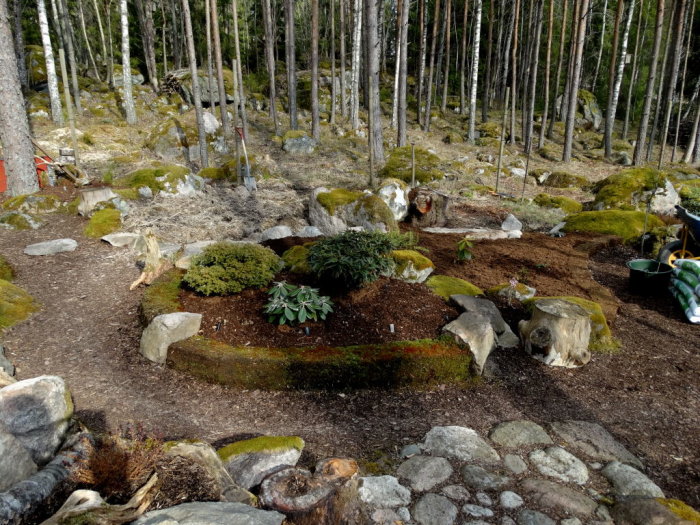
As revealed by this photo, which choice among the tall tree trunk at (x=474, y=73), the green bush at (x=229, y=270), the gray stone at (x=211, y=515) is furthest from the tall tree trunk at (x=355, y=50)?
the gray stone at (x=211, y=515)

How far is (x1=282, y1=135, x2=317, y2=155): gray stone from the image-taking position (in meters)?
16.0

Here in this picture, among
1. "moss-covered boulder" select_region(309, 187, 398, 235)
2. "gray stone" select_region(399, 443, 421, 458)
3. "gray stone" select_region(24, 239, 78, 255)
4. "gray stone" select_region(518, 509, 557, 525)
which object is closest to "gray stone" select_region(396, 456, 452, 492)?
"gray stone" select_region(399, 443, 421, 458)

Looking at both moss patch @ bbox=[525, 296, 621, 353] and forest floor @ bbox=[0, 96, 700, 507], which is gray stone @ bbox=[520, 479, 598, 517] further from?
moss patch @ bbox=[525, 296, 621, 353]

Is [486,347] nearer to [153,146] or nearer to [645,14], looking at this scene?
[153,146]

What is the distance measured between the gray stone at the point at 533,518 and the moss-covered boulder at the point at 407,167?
358 inches

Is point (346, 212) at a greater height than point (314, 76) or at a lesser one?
lesser

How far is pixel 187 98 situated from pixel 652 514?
23827 mm

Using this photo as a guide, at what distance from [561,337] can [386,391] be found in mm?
1896

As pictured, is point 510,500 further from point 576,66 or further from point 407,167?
point 576,66

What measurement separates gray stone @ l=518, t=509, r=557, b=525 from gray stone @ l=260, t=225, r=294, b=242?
5.48 metres

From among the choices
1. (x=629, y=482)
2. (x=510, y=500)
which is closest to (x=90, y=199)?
(x=510, y=500)

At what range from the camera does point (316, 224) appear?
793 centimetres

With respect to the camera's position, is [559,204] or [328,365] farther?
[559,204]

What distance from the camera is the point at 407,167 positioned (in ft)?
37.5
